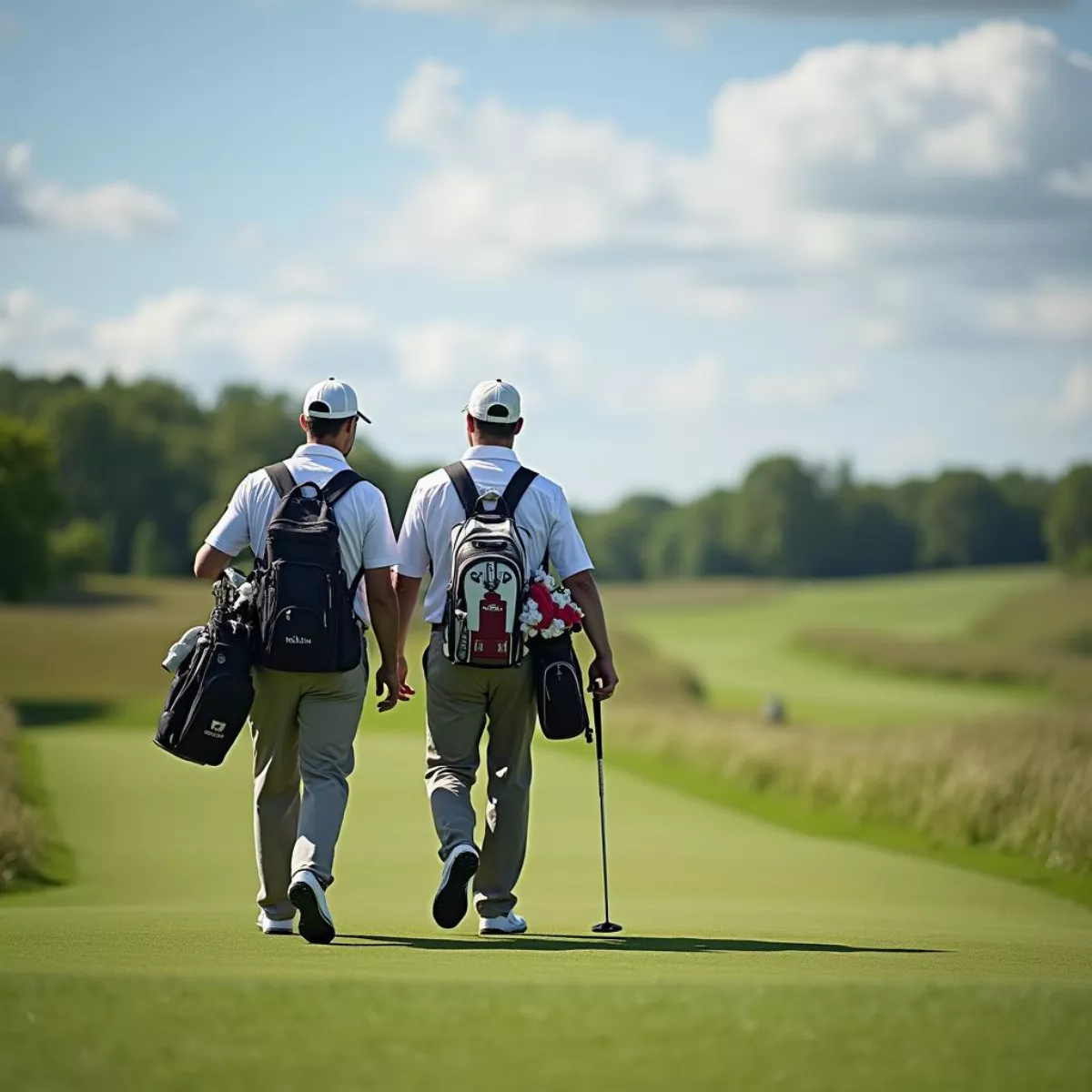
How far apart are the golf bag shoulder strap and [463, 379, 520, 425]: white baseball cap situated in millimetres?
856

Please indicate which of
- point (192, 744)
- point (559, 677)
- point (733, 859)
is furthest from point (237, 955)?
point (733, 859)

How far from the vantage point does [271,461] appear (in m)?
101

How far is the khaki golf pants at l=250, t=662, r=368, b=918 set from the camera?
7.74m

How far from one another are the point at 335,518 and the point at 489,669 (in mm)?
879

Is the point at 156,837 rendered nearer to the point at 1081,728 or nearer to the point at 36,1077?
the point at 1081,728

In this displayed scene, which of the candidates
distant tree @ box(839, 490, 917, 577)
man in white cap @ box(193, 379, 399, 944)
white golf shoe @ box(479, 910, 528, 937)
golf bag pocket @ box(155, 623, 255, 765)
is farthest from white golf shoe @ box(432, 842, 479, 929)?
distant tree @ box(839, 490, 917, 577)

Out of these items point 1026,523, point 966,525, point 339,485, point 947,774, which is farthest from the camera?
point 1026,523

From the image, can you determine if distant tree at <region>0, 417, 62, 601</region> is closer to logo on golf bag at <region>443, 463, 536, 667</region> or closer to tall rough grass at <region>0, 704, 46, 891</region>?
tall rough grass at <region>0, 704, 46, 891</region>

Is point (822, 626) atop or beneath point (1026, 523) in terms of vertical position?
beneath

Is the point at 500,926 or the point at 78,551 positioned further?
the point at 78,551

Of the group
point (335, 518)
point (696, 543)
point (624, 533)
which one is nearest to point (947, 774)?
point (335, 518)

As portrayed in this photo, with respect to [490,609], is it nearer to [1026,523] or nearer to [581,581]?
[581,581]

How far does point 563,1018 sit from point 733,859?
11.2 metres

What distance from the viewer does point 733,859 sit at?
16219 mm
